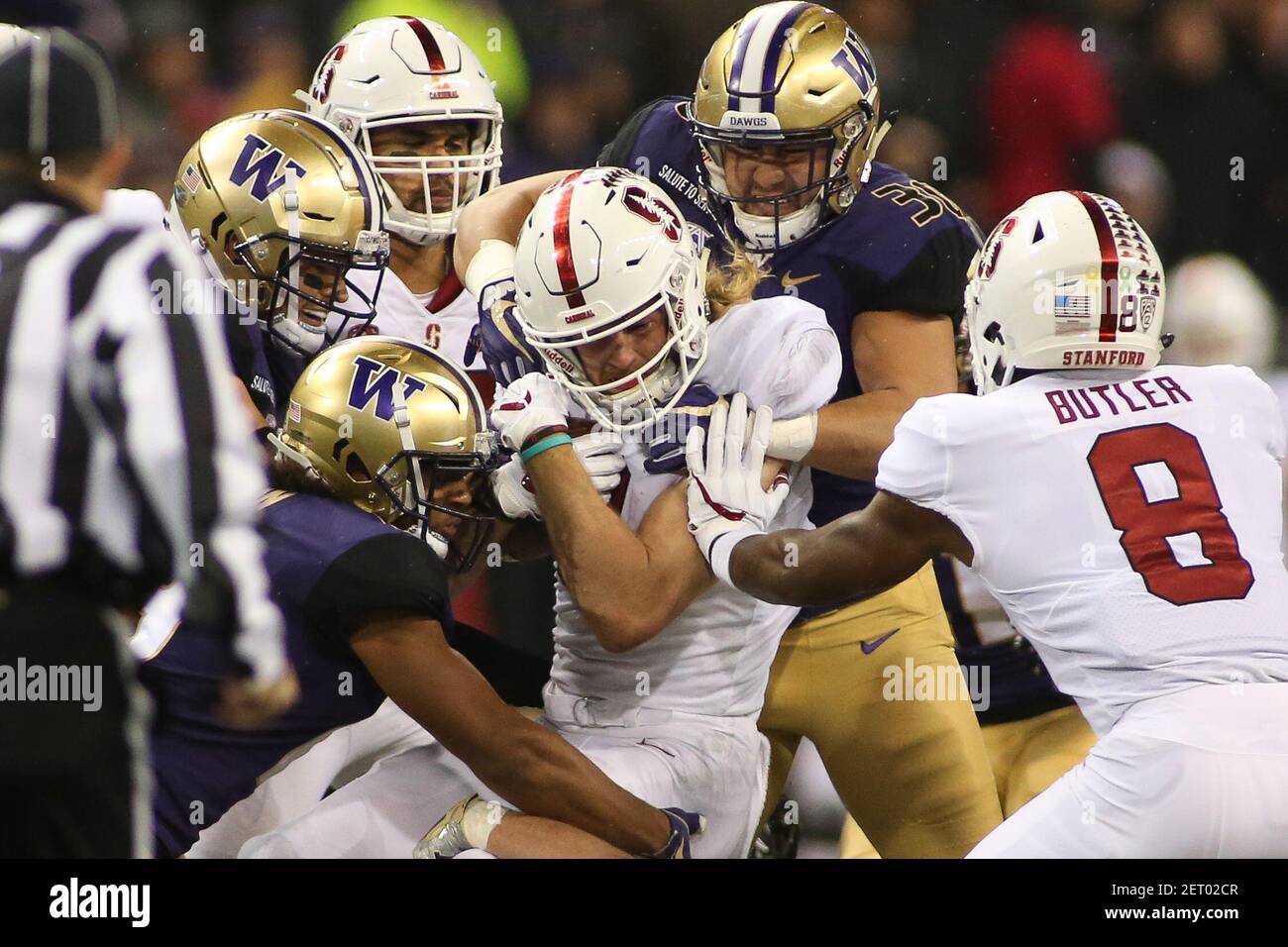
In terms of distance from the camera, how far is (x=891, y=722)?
3129mm

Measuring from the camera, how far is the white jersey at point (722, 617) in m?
2.71

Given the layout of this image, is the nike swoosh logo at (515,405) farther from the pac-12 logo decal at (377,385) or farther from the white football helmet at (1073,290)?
the white football helmet at (1073,290)

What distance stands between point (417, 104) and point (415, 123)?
0.13 feet

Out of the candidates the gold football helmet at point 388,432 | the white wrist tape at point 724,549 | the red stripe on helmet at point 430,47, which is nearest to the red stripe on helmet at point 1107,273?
the white wrist tape at point 724,549

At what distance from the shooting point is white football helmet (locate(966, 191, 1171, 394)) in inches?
94.2

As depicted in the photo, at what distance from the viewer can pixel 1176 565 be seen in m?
2.30

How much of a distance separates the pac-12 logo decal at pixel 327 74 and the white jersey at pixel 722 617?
126cm

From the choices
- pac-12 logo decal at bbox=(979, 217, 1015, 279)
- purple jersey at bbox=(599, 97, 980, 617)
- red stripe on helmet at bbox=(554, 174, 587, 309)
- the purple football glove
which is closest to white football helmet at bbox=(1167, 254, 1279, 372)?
purple jersey at bbox=(599, 97, 980, 617)

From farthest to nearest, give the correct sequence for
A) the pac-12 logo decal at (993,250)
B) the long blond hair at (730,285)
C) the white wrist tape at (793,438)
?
the long blond hair at (730,285) < the white wrist tape at (793,438) < the pac-12 logo decal at (993,250)

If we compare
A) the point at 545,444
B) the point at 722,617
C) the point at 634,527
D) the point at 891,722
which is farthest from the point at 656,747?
the point at 891,722

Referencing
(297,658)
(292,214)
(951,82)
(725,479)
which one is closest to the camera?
(297,658)

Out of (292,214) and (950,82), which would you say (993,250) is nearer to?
(292,214)
